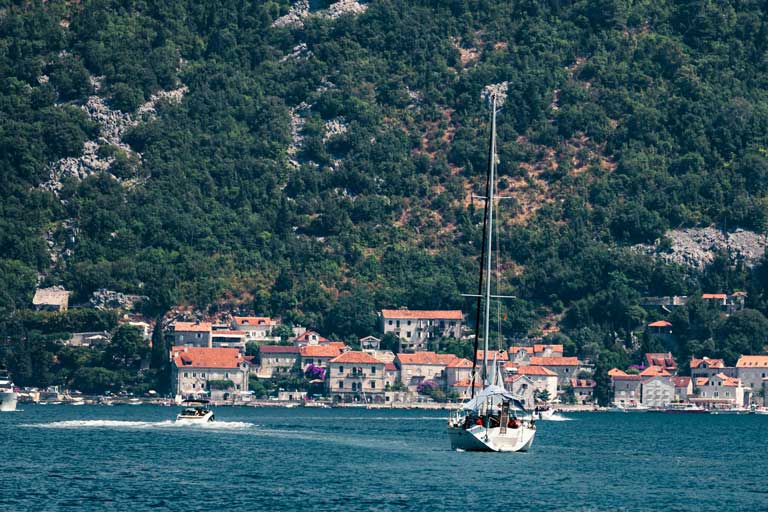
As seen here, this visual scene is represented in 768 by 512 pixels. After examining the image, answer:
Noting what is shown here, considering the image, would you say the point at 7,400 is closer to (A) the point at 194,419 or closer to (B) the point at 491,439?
(A) the point at 194,419

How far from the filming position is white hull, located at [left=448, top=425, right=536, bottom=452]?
111 metres

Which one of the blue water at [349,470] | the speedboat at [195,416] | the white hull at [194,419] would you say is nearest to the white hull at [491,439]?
the blue water at [349,470]

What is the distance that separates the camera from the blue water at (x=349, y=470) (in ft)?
302

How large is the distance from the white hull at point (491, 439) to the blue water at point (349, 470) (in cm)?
82

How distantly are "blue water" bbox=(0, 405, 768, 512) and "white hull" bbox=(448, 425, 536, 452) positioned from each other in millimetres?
815

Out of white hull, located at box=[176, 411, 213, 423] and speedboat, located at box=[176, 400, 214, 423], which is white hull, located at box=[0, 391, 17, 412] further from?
white hull, located at box=[176, 411, 213, 423]

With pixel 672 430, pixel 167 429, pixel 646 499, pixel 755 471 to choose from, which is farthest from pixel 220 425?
pixel 646 499

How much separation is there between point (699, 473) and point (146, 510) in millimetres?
37983

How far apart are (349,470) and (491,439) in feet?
29.3

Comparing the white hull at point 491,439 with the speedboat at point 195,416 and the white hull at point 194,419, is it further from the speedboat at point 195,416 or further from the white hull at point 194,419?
the speedboat at point 195,416

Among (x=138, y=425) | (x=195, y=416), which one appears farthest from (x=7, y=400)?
(x=195, y=416)

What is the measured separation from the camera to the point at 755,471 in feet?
379

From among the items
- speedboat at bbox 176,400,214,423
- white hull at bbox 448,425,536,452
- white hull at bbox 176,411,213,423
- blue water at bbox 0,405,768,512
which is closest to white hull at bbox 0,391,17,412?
blue water at bbox 0,405,768,512

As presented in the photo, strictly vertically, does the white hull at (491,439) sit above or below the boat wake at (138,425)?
below
